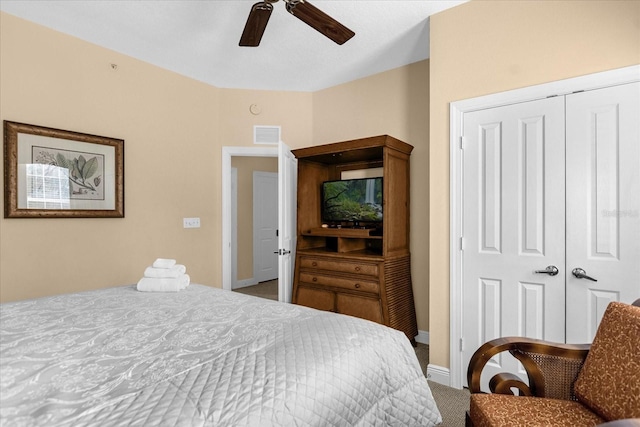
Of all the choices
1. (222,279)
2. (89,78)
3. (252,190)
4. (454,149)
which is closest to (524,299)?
(454,149)

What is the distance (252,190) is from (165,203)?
241 cm

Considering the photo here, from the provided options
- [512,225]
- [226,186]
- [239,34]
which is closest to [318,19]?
[239,34]

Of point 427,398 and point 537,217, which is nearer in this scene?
point 427,398

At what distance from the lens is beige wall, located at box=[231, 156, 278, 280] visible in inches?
228

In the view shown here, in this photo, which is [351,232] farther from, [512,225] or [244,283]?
[244,283]

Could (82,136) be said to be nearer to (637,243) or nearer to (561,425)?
(561,425)

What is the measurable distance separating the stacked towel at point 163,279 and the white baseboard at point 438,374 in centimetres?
191

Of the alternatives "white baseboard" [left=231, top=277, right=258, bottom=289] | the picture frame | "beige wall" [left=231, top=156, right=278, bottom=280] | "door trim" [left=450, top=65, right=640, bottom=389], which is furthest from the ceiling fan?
"white baseboard" [left=231, top=277, right=258, bottom=289]

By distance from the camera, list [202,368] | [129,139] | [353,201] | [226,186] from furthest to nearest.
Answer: [226,186] < [353,201] < [129,139] < [202,368]

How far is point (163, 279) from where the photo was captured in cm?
214

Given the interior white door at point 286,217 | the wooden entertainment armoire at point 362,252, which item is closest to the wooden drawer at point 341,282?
the wooden entertainment armoire at point 362,252

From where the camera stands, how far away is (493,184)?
2367 mm

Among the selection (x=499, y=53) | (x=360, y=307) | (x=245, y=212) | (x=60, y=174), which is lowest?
(x=360, y=307)

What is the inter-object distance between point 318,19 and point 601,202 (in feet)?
6.62
